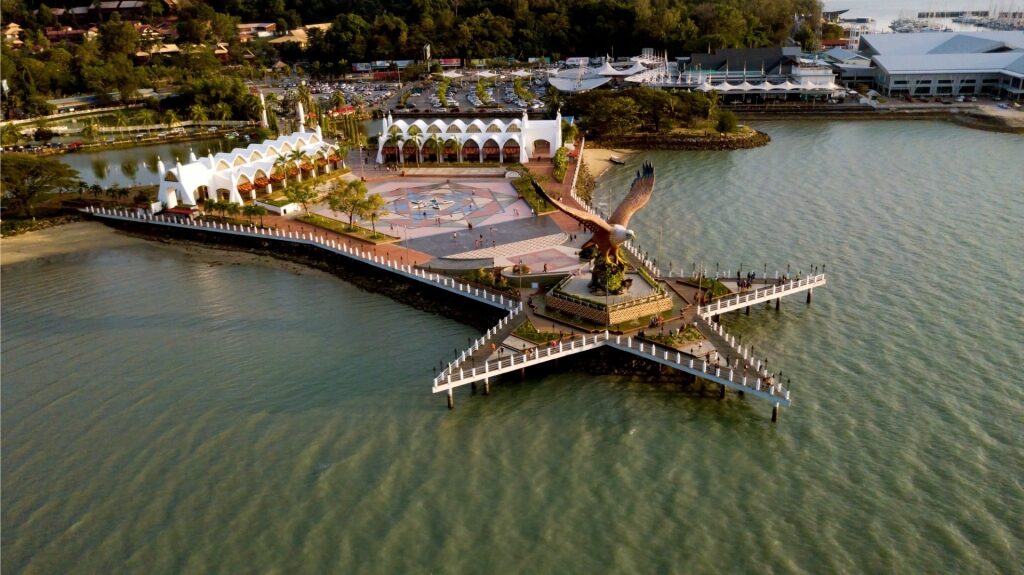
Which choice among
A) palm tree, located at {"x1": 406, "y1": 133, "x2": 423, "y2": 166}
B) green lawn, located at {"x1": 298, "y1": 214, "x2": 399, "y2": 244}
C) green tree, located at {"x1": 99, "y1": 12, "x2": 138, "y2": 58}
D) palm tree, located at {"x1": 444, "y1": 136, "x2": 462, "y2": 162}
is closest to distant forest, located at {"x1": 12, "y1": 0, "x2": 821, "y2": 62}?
green tree, located at {"x1": 99, "y1": 12, "x2": 138, "y2": 58}

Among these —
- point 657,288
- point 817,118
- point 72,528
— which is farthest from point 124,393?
point 817,118

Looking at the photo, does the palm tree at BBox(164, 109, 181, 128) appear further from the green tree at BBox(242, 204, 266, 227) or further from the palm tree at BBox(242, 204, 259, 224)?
the green tree at BBox(242, 204, 266, 227)

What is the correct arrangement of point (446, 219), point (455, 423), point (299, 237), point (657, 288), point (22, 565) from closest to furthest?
point (22, 565) → point (455, 423) → point (657, 288) → point (299, 237) → point (446, 219)

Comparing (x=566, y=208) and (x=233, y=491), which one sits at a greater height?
(x=566, y=208)

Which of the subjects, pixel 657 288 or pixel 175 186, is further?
pixel 175 186

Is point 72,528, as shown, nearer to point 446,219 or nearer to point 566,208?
point 566,208

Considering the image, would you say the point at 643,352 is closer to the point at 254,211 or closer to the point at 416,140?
the point at 254,211
